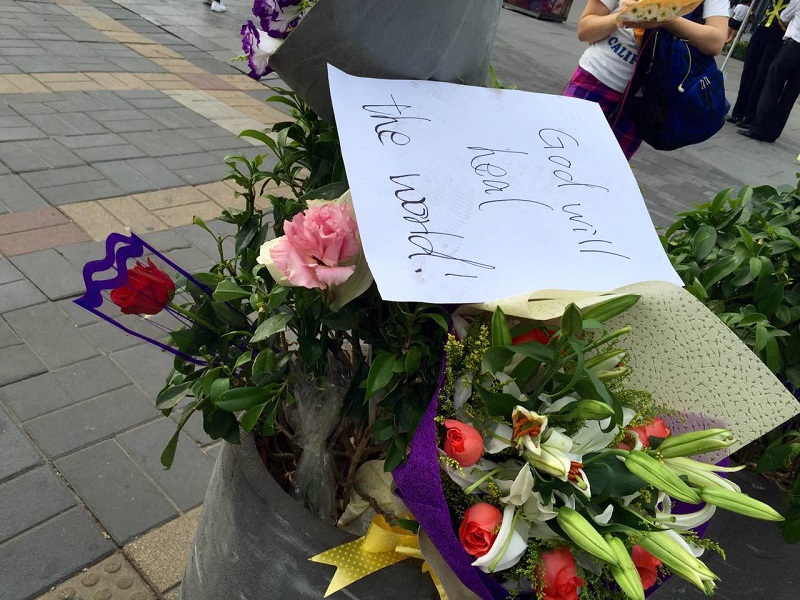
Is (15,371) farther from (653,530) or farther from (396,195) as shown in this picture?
(653,530)

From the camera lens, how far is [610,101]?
288 centimetres

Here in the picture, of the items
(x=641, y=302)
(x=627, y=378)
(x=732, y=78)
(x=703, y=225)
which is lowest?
(x=732, y=78)

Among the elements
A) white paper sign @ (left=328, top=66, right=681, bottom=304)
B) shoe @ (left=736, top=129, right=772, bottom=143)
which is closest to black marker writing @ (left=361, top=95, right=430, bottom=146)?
white paper sign @ (left=328, top=66, right=681, bottom=304)

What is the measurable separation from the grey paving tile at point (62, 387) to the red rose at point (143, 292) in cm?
160

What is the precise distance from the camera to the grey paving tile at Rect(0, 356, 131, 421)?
2387 mm

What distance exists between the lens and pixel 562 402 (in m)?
0.87

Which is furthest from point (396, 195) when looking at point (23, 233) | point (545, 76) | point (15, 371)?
point (545, 76)

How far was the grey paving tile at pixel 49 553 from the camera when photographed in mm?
1855

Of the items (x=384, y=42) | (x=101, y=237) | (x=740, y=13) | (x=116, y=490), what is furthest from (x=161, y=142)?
(x=740, y=13)

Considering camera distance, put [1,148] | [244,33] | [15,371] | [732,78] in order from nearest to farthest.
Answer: [244,33], [15,371], [1,148], [732,78]

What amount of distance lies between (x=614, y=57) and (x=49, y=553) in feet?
8.61

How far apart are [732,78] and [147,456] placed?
1176cm

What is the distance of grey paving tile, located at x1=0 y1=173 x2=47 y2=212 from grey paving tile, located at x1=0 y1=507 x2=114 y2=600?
192 cm

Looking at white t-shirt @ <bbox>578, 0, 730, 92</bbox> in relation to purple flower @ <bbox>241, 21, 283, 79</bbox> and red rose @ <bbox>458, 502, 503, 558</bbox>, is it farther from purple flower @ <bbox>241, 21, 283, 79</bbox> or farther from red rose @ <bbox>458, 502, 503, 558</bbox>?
red rose @ <bbox>458, 502, 503, 558</bbox>
